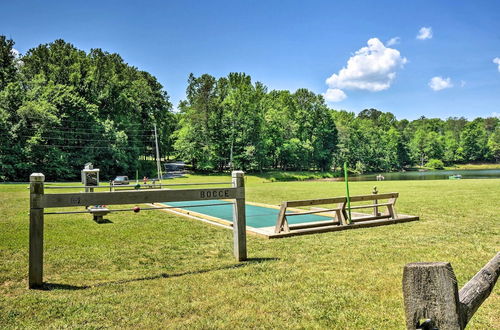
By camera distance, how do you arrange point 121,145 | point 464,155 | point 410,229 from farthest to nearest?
1. point 464,155
2. point 121,145
3. point 410,229

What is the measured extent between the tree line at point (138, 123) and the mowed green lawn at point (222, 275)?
3315 centimetres

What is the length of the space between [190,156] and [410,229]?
55241mm

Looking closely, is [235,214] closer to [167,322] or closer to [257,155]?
[167,322]

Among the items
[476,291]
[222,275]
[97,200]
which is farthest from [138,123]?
[476,291]

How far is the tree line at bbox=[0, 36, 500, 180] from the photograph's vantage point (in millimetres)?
45156

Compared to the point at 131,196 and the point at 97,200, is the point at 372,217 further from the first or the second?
the point at 97,200

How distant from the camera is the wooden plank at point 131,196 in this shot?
5.48 m

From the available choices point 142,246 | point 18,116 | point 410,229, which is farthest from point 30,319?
point 18,116

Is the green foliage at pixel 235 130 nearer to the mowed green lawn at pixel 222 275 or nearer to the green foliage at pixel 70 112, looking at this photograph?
the green foliage at pixel 70 112

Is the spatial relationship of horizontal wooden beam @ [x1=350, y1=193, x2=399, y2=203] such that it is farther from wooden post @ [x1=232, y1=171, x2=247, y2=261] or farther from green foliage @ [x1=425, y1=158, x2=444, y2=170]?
green foliage @ [x1=425, y1=158, x2=444, y2=170]

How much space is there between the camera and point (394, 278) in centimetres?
545

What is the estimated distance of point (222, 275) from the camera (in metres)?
5.79

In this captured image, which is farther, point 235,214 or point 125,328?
point 235,214

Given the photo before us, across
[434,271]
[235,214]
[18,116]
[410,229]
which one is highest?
[18,116]
